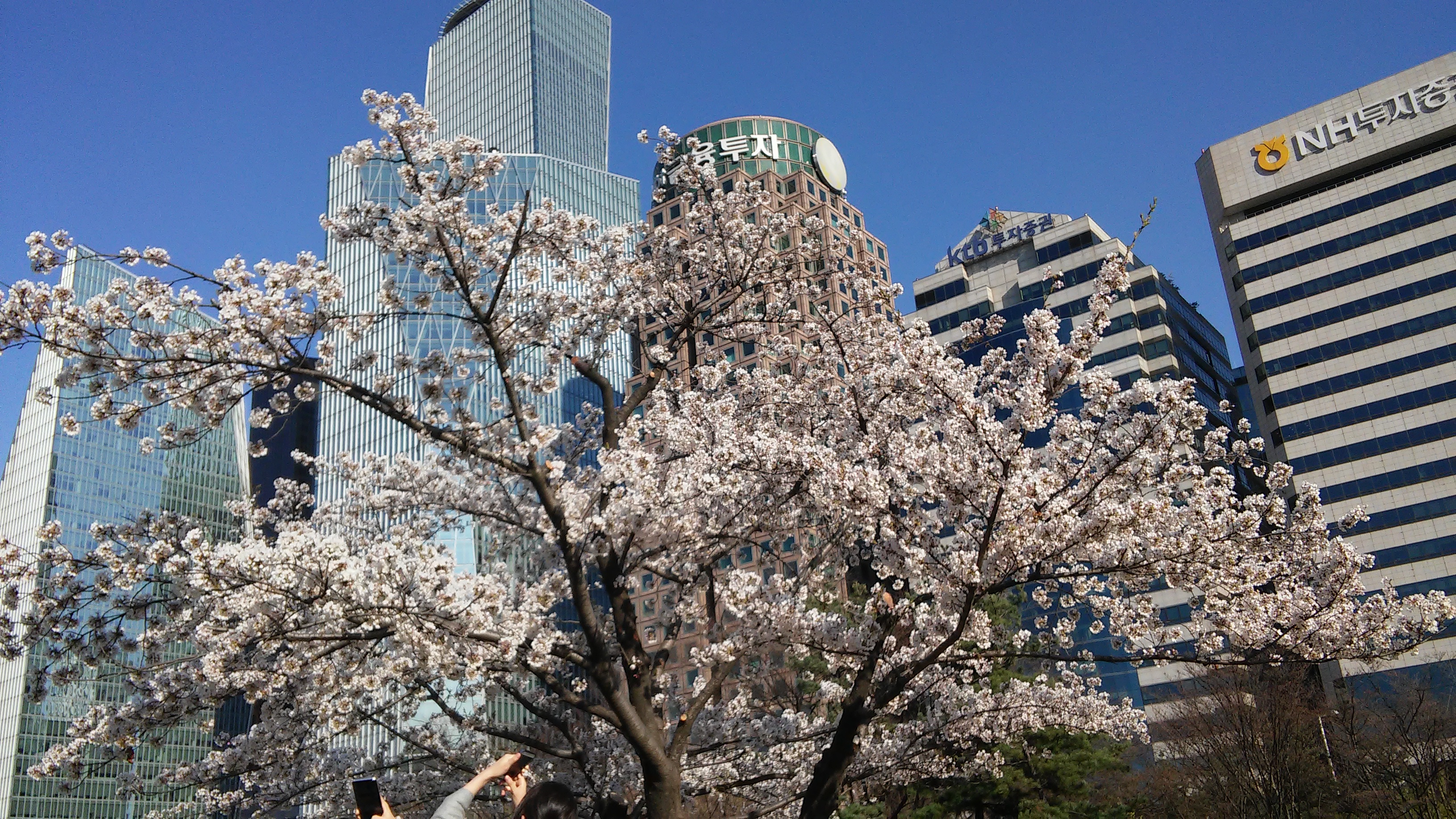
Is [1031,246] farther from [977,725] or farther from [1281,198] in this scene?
[977,725]

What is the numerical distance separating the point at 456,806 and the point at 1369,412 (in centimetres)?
7374

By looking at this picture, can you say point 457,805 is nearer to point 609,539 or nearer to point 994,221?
point 609,539

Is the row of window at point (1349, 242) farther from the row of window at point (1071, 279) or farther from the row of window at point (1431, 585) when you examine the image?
the row of window at point (1431, 585)

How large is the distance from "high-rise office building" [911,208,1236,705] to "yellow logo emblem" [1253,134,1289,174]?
10.9 metres

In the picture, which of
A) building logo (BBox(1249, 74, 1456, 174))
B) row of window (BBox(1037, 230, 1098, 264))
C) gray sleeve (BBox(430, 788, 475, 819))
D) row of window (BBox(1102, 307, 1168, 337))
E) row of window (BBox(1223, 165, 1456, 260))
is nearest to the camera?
gray sleeve (BBox(430, 788, 475, 819))

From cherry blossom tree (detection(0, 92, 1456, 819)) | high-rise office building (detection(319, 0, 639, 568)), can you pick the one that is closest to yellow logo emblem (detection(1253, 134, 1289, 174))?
high-rise office building (detection(319, 0, 639, 568))

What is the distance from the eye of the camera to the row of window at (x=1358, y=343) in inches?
2569

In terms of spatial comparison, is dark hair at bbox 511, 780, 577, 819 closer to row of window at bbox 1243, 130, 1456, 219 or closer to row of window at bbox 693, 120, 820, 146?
row of window at bbox 1243, 130, 1456, 219

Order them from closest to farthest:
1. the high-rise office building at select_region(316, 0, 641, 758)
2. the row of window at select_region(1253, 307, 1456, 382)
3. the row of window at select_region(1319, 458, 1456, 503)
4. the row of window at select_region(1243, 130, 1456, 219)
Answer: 1. the row of window at select_region(1319, 458, 1456, 503)
2. the row of window at select_region(1253, 307, 1456, 382)
3. the row of window at select_region(1243, 130, 1456, 219)
4. the high-rise office building at select_region(316, 0, 641, 758)

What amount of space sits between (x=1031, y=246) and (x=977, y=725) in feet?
261

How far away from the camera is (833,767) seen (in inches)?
364

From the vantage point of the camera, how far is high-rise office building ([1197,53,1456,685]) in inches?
2494

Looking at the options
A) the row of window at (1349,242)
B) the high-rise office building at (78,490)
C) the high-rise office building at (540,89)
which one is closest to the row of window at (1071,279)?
the row of window at (1349,242)

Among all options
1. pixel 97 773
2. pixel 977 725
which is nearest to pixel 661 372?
pixel 977 725
